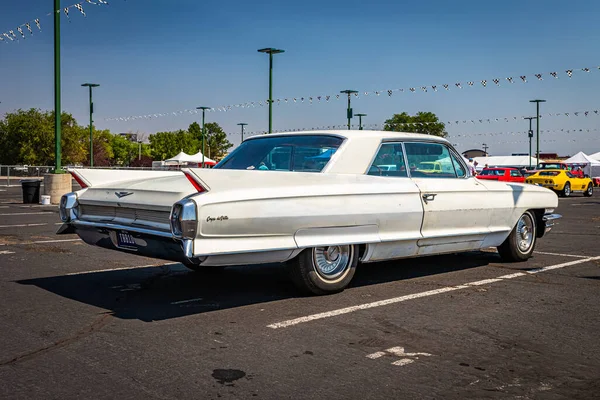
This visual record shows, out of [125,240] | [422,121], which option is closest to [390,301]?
[125,240]

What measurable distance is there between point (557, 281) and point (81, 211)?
16.4ft

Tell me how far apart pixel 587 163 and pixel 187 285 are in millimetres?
58792

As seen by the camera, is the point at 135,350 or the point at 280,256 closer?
the point at 135,350

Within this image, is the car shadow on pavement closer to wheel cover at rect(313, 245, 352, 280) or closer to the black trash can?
wheel cover at rect(313, 245, 352, 280)

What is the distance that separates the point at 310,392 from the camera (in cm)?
371

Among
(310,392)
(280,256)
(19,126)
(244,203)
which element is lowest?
(310,392)

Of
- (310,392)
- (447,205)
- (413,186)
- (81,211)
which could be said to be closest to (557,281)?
(447,205)

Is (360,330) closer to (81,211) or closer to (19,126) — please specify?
(81,211)

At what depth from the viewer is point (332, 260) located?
245 inches

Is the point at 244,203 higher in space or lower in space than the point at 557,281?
higher

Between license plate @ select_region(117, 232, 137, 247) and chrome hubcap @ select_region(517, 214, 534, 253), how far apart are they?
193 inches

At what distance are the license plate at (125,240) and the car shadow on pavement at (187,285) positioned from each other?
0.51 meters

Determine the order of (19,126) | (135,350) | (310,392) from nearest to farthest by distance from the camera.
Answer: (310,392), (135,350), (19,126)

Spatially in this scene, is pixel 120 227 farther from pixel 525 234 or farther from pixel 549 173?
pixel 549 173
